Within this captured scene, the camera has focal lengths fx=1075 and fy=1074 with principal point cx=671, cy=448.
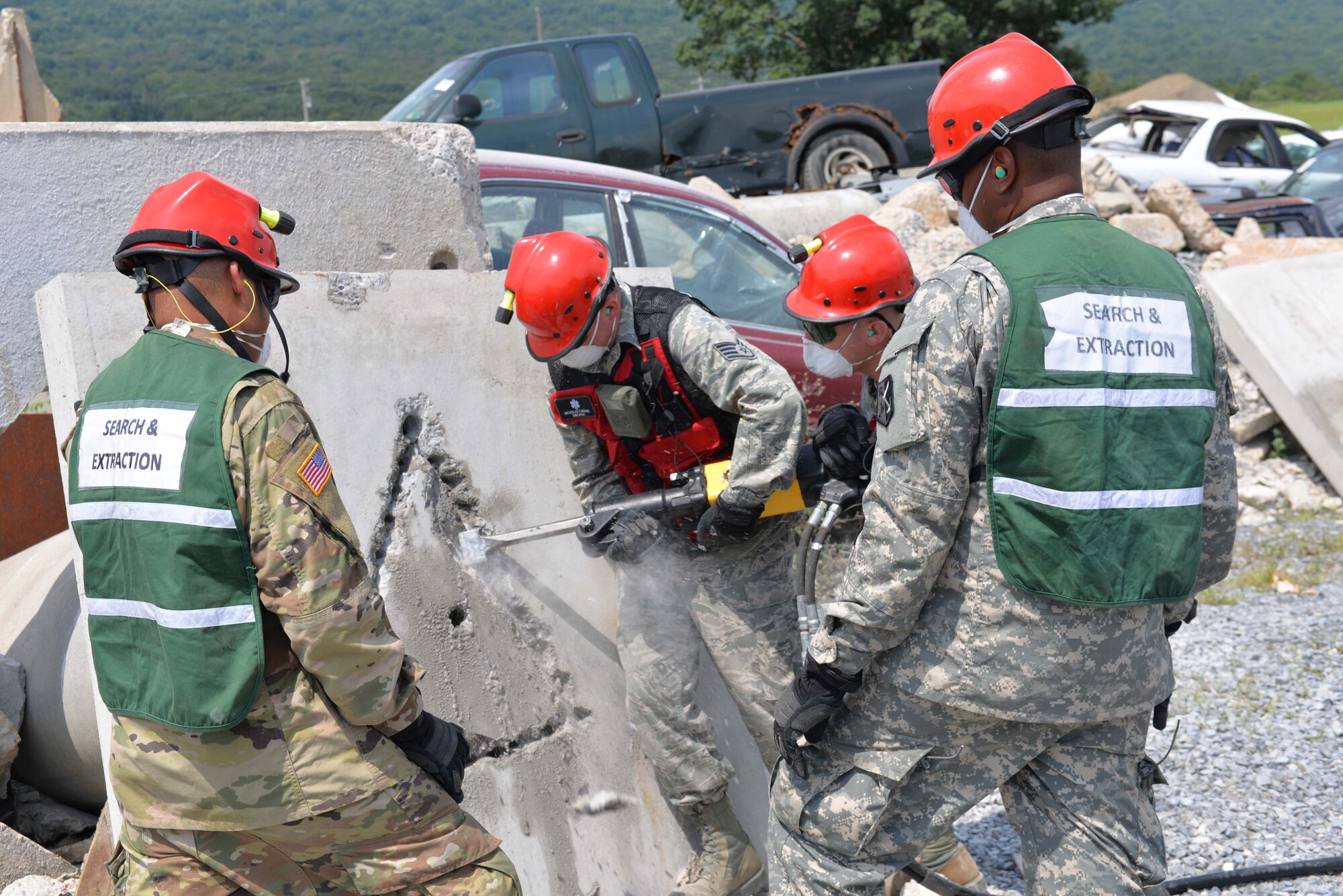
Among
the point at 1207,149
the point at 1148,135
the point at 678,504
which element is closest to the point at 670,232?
the point at 678,504

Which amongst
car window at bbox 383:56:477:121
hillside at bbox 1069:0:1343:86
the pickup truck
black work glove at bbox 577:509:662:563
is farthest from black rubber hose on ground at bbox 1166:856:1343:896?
hillside at bbox 1069:0:1343:86

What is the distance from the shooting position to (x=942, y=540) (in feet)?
6.32

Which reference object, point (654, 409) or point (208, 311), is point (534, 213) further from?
point (208, 311)

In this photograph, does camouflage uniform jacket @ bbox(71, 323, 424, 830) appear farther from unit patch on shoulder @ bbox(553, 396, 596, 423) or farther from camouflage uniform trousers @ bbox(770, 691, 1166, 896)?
unit patch on shoulder @ bbox(553, 396, 596, 423)

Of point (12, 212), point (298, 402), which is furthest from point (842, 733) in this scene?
point (12, 212)

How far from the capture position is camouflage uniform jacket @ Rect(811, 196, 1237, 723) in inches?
74.9

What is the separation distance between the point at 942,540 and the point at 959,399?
0.26 meters

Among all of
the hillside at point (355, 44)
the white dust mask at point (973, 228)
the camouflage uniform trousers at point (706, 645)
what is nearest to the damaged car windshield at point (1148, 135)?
the camouflage uniform trousers at point (706, 645)

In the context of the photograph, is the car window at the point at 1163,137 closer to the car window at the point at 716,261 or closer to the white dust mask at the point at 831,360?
the car window at the point at 716,261

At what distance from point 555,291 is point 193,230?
3.43 ft

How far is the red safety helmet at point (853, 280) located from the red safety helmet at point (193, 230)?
1.51 meters

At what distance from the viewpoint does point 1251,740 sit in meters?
3.88

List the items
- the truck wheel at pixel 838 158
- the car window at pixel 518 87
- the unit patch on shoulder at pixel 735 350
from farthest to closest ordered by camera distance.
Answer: the truck wheel at pixel 838 158 → the car window at pixel 518 87 → the unit patch on shoulder at pixel 735 350

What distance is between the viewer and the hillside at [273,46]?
219ft
